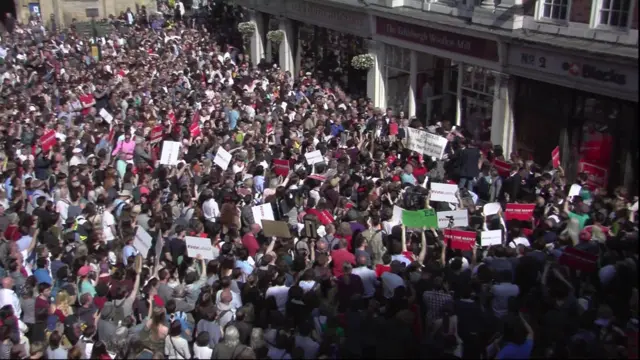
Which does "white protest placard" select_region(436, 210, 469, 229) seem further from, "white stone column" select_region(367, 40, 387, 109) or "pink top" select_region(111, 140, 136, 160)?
"white stone column" select_region(367, 40, 387, 109)

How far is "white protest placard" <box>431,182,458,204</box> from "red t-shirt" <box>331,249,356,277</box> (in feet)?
9.15

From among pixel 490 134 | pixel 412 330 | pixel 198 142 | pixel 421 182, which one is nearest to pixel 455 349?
pixel 412 330

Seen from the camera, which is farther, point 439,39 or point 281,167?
point 439,39

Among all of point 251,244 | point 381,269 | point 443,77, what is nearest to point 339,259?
point 381,269

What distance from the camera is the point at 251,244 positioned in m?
11.2

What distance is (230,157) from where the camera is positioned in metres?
14.7

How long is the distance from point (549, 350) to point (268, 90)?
1590cm

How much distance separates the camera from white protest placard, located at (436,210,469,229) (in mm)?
Answer: 11602

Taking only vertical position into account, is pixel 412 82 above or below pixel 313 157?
above

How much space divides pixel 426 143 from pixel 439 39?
4.79 m

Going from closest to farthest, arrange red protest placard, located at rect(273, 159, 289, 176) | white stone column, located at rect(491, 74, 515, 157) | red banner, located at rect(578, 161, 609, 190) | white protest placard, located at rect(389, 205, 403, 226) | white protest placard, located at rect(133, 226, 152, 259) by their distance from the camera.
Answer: white protest placard, located at rect(133, 226, 152, 259) → white protest placard, located at rect(389, 205, 403, 226) → red protest placard, located at rect(273, 159, 289, 176) → red banner, located at rect(578, 161, 609, 190) → white stone column, located at rect(491, 74, 515, 157)

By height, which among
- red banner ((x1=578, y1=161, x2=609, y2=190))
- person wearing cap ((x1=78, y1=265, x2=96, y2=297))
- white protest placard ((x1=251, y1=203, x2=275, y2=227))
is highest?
white protest placard ((x1=251, y1=203, x2=275, y2=227))

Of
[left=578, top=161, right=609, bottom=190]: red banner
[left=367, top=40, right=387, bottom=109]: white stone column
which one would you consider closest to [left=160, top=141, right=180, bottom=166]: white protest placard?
[left=578, top=161, right=609, bottom=190]: red banner

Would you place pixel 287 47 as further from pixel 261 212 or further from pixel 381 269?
pixel 381 269
